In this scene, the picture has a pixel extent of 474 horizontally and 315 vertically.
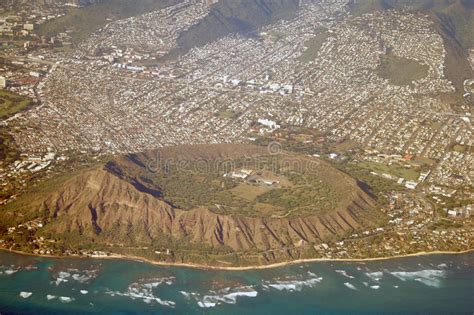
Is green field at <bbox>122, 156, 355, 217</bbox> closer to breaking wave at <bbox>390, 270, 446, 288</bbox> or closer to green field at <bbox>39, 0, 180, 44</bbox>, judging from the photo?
breaking wave at <bbox>390, 270, 446, 288</bbox>

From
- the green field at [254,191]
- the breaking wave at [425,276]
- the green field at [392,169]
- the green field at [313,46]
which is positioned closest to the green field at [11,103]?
the green field at [254,191]

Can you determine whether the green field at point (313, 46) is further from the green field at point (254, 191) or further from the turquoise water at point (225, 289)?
the turquoise water at point (225, 289)

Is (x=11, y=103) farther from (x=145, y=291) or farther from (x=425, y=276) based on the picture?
(x=425, y=276)

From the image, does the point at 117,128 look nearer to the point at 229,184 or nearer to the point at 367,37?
the point at 229,184

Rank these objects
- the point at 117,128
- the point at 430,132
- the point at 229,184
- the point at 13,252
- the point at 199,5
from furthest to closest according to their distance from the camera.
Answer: the point at 199,5 < the point at 430,132 < the point at 117,128 < the point at 229,184 < the point at 13,252

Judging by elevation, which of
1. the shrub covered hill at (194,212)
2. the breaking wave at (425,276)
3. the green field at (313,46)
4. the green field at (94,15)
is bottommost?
the breaking wave at (425,276)

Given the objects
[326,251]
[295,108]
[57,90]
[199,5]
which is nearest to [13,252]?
[326,251]

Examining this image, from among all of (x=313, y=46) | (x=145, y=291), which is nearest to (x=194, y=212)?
(x=145, y=291)
